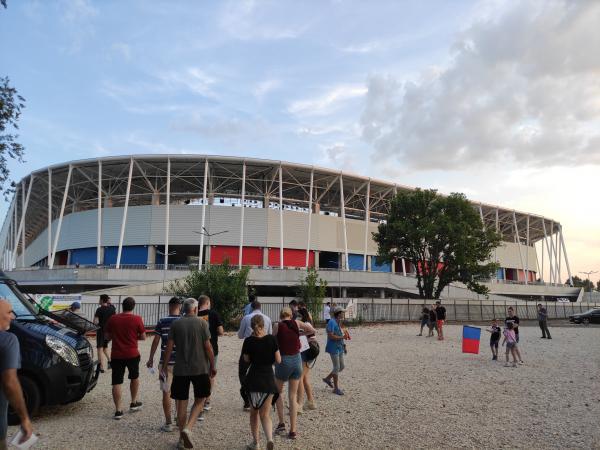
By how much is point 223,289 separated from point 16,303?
1453 cm

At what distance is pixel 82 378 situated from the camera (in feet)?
21.4

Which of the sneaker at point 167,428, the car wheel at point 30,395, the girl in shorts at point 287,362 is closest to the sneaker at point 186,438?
the sneaker at point 167,428

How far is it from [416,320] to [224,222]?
28288 millimetres

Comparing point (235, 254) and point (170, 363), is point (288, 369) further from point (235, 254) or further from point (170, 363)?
point (235, 254)

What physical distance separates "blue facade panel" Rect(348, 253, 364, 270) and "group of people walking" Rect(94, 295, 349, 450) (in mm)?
51779

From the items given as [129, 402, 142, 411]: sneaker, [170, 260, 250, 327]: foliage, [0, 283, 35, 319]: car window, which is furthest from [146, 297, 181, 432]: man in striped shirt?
[170, 260, 250, 327]: foliage

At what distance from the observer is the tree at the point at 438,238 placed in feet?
117

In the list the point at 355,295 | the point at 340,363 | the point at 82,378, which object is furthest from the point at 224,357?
the point at 355,295

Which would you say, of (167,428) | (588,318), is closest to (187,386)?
(167,428)

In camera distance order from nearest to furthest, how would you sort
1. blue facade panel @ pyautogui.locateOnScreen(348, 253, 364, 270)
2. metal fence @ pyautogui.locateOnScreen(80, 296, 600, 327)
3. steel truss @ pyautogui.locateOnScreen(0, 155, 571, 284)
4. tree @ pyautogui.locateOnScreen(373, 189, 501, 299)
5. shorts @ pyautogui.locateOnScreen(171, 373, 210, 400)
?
shorts @ pyautogui.locateOnScreen(171, 373, 210, 400) → metal fence @ pyautogui.locateOnScreen(80, 296, 600, 327) → tree @ pyautogui.locateOnScreen(373, 189, 501, 299) → steel truss @ pyautogui.locateOnScreen(0, 155, 571, 284) → blue facade panel @ pyautogui.locateOnScreen(348, 253, 364, 270)

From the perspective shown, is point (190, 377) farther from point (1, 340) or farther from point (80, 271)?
point (80, 271)

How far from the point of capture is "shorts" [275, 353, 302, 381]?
607 cm

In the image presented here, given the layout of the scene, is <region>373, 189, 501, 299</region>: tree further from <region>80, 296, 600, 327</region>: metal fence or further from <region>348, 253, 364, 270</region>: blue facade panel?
<region>348, 253, 364, 270</region>: blue facade panel

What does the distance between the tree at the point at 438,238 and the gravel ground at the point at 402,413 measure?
23859 mm
